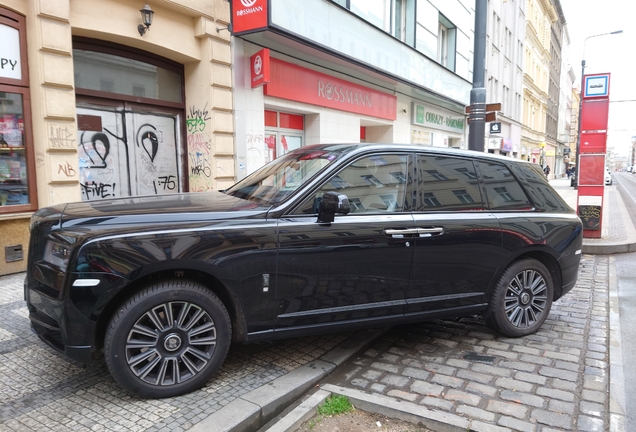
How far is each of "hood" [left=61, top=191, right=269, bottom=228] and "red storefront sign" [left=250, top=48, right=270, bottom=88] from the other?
21.0 feet

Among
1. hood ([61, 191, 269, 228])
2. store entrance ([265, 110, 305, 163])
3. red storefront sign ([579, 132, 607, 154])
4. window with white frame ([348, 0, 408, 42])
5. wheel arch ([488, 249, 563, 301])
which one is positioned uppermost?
window with white frame ([348, 0, 408, 42])

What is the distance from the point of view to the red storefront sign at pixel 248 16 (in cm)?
891

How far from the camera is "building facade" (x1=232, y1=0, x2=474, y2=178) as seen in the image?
390 inches

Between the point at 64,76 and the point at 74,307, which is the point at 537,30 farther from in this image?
the point at 74,307

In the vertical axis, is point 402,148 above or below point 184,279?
above

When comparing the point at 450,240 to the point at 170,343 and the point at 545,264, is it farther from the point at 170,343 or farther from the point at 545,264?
the point at 170,343

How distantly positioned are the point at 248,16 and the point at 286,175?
6.42 metres

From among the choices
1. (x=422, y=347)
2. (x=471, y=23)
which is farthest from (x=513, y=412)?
(x=471, y=23)

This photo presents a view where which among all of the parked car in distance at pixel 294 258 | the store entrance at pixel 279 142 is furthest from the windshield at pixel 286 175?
the store entrance at pixel 279 142

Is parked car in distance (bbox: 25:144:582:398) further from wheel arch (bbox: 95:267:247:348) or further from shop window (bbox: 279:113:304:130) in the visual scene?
shop window (bbox: 279:113:304:130)

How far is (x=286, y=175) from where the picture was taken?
3990 mm

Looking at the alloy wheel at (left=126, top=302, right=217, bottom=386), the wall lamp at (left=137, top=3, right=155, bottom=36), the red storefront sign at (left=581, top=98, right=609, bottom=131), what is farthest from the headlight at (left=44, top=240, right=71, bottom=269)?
the red storefront sign at (left=581, top=98, right=609, bottom=131)

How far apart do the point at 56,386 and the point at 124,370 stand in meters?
0.77

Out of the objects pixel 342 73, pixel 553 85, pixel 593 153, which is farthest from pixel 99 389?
pixel 553 85
